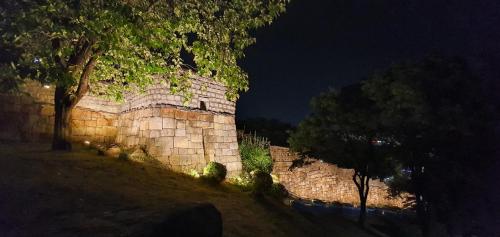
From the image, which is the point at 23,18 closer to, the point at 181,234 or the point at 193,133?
the point at 181,234

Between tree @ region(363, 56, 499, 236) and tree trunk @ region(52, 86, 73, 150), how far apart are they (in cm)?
1122

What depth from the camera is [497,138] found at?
13250 mm

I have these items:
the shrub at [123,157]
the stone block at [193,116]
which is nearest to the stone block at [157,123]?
the stone block at [193,116]

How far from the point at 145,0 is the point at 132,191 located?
4885 mm

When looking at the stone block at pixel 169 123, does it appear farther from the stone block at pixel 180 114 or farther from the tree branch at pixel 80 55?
the tree branch at pixel 80 55

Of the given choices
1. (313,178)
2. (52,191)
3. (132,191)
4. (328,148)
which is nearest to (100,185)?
(132,191)

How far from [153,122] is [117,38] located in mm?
5222

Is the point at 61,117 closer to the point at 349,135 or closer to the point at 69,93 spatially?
the point at 69,93

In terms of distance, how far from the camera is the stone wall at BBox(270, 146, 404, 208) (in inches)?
892

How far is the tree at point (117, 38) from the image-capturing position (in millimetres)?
7531

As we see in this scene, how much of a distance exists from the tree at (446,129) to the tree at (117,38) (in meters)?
6.74

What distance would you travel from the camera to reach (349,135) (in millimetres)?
17844

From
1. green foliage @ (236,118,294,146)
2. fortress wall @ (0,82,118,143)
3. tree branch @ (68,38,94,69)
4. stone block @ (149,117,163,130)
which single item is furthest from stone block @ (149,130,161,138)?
green foliage @ (236,118,294,146)

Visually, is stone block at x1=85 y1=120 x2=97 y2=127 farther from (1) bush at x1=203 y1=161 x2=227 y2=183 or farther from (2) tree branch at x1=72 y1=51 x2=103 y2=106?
(1) bush at x1=203 y1=161 x2=227 y2=183
